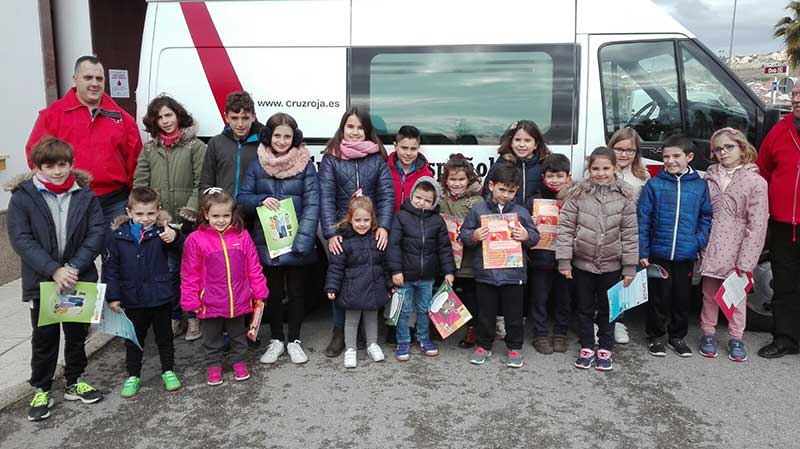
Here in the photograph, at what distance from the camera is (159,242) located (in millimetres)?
3469

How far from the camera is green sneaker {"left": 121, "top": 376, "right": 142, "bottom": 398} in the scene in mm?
3486

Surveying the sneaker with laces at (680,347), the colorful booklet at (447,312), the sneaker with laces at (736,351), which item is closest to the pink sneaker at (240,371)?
the colorful booklet at (447,312)

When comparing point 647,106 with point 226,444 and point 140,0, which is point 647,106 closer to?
point 226,444

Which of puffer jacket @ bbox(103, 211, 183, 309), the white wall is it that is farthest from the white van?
the white wall

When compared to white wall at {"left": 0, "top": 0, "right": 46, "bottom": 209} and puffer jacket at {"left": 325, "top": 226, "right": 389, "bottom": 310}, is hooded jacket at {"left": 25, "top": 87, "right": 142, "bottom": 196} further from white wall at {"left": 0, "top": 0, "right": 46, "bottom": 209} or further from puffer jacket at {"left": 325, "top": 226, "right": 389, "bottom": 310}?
white wall at {"left": 0, "top": 0, "right": 46, "bottom": 209}

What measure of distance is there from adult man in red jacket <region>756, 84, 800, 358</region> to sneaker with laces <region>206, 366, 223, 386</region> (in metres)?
3.54

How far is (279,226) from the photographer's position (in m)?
3.83

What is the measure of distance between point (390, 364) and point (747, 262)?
7.83ft

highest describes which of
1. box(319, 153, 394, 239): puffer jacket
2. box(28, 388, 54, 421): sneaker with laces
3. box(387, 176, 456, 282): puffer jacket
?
box(319, 153, 394, 239): puffer jacket

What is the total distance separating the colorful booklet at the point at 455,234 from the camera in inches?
158

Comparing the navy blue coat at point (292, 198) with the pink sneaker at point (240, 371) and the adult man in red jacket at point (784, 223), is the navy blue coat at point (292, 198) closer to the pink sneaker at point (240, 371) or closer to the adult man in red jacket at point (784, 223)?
the pink sneaker at point (240, 371)

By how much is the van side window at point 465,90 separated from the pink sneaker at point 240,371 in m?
1.87

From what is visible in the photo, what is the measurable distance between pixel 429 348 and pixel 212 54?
8.66 ft

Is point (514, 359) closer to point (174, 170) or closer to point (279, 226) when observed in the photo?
point (279, 226)
